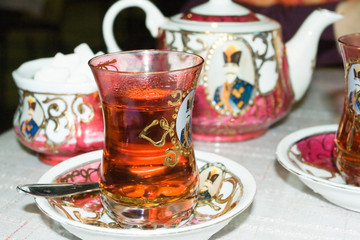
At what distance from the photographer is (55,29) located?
289 centimetres

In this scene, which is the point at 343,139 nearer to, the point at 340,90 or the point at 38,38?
the point at 340,90

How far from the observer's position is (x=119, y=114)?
15.9 inches

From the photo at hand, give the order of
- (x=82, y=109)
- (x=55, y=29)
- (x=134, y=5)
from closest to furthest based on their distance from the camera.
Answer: (x=82, y=109)
(x=134, y=5)
(x=55, y=29)

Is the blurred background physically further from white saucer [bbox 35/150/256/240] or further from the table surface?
white saucer [bbox 35/150/256/240]

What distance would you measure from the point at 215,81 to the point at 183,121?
8.8 inches

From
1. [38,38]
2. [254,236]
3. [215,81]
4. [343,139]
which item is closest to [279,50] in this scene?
[215,81]

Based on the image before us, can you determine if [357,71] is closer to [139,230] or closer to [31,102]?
[139,230]

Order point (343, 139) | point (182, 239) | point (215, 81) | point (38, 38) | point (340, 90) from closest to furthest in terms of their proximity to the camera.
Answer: point (182, 239), point (343, 139), point (215, 81), point (340, 90), point (38, 38)

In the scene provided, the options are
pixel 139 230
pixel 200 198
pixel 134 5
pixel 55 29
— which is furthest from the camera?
pixel 55 29

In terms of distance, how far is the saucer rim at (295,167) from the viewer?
44 centimetres

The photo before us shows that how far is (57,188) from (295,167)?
224 millimetres

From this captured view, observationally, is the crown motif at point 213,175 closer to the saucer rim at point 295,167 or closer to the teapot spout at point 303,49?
the saucer rim at point 295,167

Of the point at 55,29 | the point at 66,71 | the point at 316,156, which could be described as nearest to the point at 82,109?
the point at 66,71

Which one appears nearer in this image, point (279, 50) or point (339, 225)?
point (339, 225)
